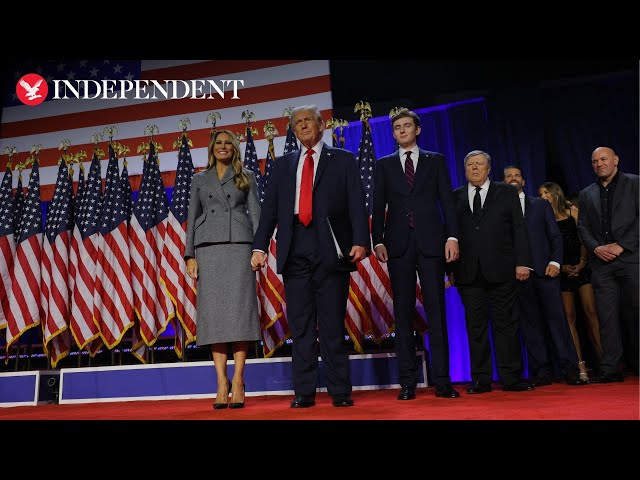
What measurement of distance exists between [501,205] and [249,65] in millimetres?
2981

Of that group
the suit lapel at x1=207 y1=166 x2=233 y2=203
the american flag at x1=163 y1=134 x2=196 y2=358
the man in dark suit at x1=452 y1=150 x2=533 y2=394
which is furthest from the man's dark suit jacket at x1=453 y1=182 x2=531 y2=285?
the american flag at x1=163 y1=134 x2=196 y2=358

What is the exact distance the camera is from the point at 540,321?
4219 millimetres

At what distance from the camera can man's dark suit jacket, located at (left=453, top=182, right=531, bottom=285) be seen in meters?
3.55

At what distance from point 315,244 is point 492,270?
1.15 m

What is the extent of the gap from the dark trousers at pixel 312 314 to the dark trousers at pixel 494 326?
3.00ft

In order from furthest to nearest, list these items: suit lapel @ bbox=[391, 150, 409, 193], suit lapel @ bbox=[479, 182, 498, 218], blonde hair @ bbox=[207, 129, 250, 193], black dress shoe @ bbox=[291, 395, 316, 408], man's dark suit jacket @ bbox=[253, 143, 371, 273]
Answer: suit lapel @ bbox=[479, 182, 498, 218] < suit lapel @ bbox=[391, 150, 409, 193] < blonde hair @ bbox=[207, 129, 250, 193] < man's dark suit jacket @ bbox=[253, 143, 371, 273] < black dress shoe @ bbox=[291, 395, 316, 408]

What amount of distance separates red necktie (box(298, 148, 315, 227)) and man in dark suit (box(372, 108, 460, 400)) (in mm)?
469

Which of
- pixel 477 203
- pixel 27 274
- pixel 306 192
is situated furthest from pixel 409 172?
pixel 27 274

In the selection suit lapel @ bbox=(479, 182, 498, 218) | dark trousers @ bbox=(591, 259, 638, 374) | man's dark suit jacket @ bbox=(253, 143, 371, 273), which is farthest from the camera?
dark trousers @ bbox=(591, 259, 638, 374)

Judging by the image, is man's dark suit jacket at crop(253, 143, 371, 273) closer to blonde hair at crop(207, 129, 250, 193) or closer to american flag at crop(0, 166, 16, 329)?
blonde hair at crop(207, 129, 250, 193)

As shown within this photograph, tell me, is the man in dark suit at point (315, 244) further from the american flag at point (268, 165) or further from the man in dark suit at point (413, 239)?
the american flag at point (268, 165)

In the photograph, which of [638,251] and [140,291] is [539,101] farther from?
[140,291]
